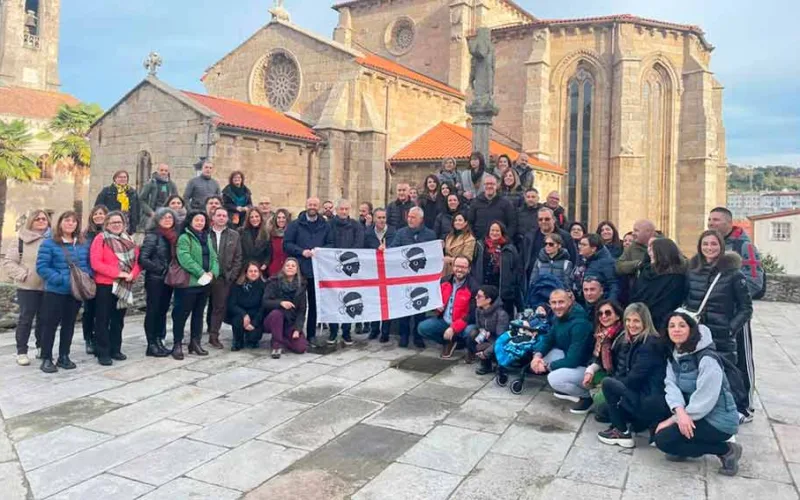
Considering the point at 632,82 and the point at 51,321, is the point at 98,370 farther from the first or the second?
the point at 632,82

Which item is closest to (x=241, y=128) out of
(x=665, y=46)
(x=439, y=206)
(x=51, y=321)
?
(x=439, y=206)

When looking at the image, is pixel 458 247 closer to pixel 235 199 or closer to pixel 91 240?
pixel 235 199

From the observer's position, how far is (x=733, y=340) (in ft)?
17.2

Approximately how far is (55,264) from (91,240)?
0.57 metres

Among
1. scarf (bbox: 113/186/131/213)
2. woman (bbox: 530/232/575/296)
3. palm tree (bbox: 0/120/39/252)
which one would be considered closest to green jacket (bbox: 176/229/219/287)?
scarf (bbox: 113/186/131/213)

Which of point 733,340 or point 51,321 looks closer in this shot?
point 733,340

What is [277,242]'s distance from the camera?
8406 mm

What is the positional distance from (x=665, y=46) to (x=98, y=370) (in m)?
26.6

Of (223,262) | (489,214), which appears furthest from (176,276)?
(489,214)

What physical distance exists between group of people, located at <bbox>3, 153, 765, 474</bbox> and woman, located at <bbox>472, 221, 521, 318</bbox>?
0.03 metres

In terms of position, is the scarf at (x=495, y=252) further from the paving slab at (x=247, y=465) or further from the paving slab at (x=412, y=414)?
the paving slab at (x=247, y=465)

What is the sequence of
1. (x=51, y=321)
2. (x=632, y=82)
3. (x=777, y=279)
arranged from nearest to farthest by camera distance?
1. (x=51, y=321)
2. (x=777, y=279)
3. (x=632, y=82)

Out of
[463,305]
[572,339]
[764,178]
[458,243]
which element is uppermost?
[764,178]

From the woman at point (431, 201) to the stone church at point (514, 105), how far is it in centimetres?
1180
